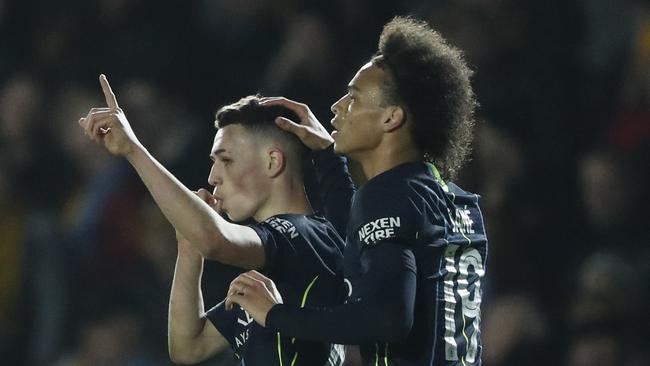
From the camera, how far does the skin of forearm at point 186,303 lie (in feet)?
12.0

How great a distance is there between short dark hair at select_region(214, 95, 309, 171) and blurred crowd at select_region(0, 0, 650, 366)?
2.09 meters

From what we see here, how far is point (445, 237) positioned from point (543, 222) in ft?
9.37

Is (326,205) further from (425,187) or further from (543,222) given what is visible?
(543,222)

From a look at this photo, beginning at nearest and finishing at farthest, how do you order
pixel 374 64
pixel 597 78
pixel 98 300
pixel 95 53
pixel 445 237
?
pixel 445 237 → pixel 374 64 → pixel 597 78 → pixel 98 300 → pixel 95 53

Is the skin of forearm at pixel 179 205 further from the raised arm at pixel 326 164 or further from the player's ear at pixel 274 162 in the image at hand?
the raised arm at pixel 326 164

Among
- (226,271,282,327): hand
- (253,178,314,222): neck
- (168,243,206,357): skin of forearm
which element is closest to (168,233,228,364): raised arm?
(168,243,206,357): skin of forearm

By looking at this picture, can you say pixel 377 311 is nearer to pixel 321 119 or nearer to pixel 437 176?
pixel 437 176

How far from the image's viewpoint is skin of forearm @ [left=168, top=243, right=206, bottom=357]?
12.0ft

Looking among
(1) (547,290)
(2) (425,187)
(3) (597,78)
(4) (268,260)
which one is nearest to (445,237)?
(2) (425,187)

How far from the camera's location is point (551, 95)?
6059 mm

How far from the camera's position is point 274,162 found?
11.9ft

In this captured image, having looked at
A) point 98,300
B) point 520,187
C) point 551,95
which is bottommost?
point 98,300

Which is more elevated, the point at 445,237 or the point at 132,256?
the point at 445,237

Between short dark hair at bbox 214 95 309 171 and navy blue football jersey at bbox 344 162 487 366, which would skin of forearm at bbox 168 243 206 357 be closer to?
short dark hair at bbox 214 95 309 171
